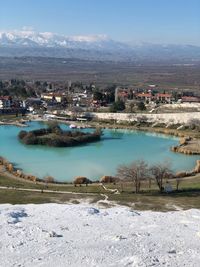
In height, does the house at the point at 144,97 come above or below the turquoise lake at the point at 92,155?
below

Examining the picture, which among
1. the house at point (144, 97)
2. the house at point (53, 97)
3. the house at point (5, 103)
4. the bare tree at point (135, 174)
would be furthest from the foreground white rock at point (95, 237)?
the house at point (144, 97)

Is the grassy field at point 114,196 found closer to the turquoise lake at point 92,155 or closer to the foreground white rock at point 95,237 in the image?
the foreground white rock at point 95,237

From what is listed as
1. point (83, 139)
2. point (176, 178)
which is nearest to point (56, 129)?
point (83, 139)

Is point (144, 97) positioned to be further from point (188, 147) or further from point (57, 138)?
point (188, 147)

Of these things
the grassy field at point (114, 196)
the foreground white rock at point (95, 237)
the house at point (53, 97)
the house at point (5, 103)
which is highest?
the foreground white rock at point (95, 237)

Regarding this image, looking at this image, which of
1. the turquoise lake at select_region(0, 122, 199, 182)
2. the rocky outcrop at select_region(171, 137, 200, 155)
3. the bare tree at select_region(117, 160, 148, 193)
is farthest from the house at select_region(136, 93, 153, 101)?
the bare tree at select_region(117, 160, 148, 193)
